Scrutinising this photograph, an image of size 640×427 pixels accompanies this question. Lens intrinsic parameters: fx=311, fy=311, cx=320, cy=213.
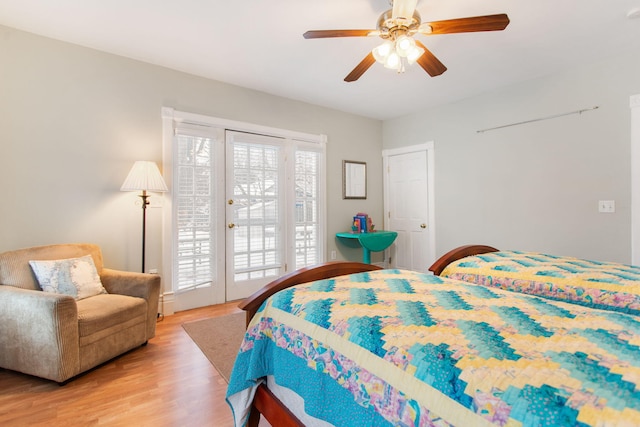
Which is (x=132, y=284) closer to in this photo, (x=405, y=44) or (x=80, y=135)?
(x=80, y=135)

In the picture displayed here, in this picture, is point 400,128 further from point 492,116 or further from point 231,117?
point 231,117

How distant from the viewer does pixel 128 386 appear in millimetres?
1821

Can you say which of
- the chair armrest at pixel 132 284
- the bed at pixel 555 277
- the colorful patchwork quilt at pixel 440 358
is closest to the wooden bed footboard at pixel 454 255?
the bed at pixel 555 277

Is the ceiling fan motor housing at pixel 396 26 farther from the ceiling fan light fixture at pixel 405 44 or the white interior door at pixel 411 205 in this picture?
the white interior door at pixel 411 205

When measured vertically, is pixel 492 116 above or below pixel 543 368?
above

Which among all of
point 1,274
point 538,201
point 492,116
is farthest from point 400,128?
point 1,274

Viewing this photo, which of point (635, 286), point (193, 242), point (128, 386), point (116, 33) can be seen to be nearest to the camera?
point (635, 286)

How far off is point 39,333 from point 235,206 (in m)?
1.93

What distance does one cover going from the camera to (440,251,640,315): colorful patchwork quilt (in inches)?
57.4

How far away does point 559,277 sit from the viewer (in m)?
1.69

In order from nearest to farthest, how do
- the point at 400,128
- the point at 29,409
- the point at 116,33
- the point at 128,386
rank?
the point at 29,409 < the point at 128,386 < the point at 116,33 < the point at 400,128

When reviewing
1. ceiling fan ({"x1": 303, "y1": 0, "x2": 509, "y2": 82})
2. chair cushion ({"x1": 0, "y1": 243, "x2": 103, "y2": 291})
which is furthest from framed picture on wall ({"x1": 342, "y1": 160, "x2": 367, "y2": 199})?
chair cushion ({"x1": 0, "y1": 243, "x2": 103, "y2": 291})

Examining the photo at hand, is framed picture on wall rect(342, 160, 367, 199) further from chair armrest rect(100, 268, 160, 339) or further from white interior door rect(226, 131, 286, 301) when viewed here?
chair armrest rect(100, 268, 160, 339)

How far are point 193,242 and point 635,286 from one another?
10.7ft
